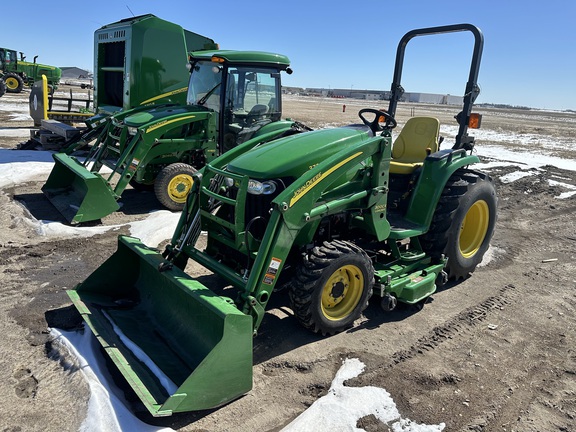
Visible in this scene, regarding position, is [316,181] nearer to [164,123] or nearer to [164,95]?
[164,123]

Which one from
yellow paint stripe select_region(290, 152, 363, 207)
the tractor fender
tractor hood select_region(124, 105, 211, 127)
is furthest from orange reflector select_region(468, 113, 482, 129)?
tractor hood select_region(124, 105, 211, 127)

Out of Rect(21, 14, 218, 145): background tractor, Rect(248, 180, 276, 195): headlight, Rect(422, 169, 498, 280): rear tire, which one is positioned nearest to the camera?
Rect(248, 180, 276, 195): headlight

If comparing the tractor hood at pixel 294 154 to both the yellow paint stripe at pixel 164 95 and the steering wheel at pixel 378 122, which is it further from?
the yellow paint stripe at pixel 164 95

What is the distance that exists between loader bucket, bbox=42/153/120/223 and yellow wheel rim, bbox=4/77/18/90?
2438 cm

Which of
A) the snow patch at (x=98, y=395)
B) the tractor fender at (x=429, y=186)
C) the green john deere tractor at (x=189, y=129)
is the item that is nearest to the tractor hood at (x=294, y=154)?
the tractor fender at (x=429, y=186)

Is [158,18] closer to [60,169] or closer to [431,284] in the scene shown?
[60,169]

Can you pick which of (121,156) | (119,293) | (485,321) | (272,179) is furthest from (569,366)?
(121,156)

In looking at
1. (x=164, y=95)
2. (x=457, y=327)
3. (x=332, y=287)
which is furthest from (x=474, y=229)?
(x=164, y=95)

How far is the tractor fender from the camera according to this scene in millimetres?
4508

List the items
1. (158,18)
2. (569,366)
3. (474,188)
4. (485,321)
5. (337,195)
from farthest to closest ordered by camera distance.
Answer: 1. (158,18)
2. (474,188)
3. (485,321)
4. (337,195)
5. (569,366)

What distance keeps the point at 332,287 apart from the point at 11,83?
30.1 meters

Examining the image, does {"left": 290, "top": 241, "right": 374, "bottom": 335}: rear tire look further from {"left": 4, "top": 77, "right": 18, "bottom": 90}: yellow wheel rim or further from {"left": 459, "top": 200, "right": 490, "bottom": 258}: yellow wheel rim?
{"left": 4, "top": 77, "right": 18, "bottom": 90}: yellow wheel rim

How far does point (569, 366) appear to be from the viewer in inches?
140

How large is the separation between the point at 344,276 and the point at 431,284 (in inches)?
43.8
